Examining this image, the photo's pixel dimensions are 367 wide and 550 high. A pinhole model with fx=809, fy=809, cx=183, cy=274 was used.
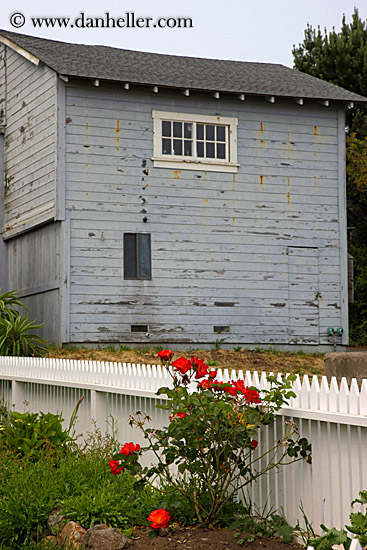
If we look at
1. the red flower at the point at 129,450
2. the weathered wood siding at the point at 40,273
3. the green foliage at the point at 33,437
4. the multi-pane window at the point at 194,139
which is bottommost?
the green foliage at the point at 33,437

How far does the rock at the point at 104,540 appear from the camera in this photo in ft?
17.5

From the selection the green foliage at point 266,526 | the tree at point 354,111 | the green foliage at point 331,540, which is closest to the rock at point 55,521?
the green foliage at point 266,526

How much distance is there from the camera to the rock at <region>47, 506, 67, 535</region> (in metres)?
5.78

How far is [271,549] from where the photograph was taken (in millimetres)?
5195

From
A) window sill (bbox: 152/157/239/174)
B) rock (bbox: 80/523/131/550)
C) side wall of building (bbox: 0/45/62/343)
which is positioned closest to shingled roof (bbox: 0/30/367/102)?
side wall of building (bbox: 0/45/62/343)

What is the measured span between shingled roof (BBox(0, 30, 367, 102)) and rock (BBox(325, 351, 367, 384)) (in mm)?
10133

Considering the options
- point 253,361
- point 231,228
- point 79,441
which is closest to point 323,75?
point 231,228

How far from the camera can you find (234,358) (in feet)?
54.2

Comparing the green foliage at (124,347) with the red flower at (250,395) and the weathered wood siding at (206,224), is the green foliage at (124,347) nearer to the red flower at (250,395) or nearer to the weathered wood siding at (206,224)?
the weathered wood siding at (206,224)

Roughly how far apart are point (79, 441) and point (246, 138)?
10.9 meters

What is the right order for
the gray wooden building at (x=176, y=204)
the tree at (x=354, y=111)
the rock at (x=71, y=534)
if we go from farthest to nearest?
1. the tree at (x=354, y=111)
2. the gray wooden building at (x=176, y=204)
3. the rock at (x=71, y=534)

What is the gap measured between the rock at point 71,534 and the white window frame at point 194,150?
12.5 metres

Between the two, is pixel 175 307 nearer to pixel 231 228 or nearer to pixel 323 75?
pixel 231 228

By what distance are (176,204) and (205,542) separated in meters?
12.8
